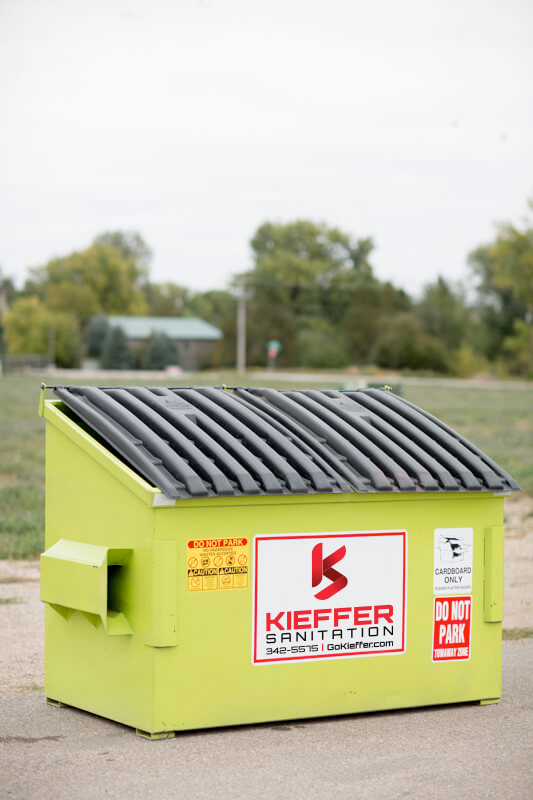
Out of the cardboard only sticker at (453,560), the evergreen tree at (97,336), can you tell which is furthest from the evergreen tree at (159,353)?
the cardboard only sticker at (453,560)

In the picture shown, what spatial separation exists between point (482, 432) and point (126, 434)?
22942 mm

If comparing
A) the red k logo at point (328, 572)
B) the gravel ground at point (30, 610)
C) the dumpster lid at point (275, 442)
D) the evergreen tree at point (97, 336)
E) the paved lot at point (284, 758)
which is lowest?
the gravel ground at point (30, 610)

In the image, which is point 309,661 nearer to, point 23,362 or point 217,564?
point 217,564

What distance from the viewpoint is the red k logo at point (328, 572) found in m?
5.15

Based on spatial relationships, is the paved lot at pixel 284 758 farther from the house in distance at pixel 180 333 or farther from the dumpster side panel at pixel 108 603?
Answer: the house in distance at pixel 180 333

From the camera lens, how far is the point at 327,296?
96.9 meters

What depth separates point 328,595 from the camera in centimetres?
519

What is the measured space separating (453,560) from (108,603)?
1693mm

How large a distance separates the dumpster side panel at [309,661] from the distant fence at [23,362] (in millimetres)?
86066

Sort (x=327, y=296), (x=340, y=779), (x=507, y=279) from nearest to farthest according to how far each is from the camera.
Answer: (x=340, y=779) → (x=507, y=279) → (x=327, y=296)

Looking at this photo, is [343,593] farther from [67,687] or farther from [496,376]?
[496,376]

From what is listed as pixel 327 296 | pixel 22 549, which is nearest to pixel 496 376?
pixel 327 296

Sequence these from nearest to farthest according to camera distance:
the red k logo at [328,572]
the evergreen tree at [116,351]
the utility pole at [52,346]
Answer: the red k logo at [328,572] → the evergreen tree at [116,351] → the utility pole at [52,346]

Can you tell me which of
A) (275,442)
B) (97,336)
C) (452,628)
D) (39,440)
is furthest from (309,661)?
(97,336)
